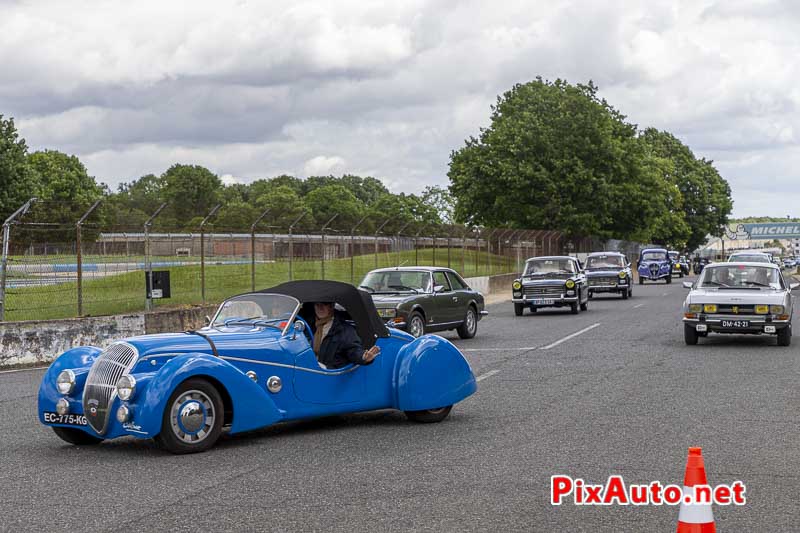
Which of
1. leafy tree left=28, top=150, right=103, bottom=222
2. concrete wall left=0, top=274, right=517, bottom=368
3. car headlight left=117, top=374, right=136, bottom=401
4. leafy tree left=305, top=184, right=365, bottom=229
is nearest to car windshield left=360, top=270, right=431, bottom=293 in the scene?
concrete wall left=0, top=274, right=517, bottom=368

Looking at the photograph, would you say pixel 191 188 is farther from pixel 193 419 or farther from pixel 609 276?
pixel 193 419

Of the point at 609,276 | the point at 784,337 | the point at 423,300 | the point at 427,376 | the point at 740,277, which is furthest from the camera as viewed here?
the point at 609,276

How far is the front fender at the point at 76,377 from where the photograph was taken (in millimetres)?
9016

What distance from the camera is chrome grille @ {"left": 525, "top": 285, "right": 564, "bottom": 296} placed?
2890 cm

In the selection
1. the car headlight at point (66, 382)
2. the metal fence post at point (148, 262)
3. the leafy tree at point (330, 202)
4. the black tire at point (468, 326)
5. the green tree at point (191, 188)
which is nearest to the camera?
the car headlight at point (66, 382)

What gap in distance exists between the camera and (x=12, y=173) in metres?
60.2

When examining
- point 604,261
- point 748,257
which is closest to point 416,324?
point 604,261

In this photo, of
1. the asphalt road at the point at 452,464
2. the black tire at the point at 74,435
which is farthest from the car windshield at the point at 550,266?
the black tire at the point at 74,435

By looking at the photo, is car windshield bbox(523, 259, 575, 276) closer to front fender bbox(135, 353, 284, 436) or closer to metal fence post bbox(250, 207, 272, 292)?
metal fence post bbox(250, 207, 272, 292)

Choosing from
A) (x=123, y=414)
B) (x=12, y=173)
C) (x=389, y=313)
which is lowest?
(x=123, y=414)

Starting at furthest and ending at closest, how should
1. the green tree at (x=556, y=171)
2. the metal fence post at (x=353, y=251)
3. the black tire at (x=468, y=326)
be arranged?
the green tree at (x=556, y=171)
the metal fence post at (x=353, y=251)
the black tire at (x=468, y=326)

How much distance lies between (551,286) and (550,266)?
A: 1.14 m

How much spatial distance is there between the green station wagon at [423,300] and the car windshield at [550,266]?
818 cm

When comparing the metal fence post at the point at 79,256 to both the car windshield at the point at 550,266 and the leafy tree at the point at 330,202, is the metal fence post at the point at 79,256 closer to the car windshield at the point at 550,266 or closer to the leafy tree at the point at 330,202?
the car windshield at the point at 550,266
